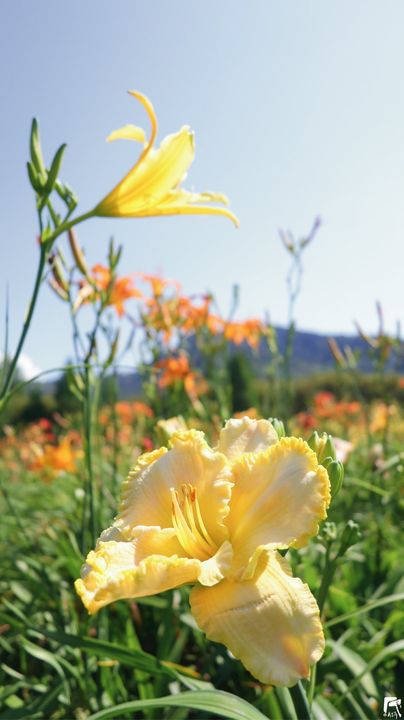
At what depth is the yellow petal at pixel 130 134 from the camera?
1.09m

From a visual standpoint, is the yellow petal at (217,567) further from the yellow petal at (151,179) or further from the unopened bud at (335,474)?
the yellow petal at (151,179)

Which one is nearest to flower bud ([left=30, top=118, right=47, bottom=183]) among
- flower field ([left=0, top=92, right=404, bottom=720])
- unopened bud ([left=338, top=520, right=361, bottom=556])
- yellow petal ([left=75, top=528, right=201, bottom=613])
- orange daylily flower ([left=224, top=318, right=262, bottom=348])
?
flower field ([left=0, top=92, right=404, bottom=720])

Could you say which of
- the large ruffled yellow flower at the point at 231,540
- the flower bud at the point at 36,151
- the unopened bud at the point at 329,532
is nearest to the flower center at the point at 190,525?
the large ruffled yellow flower at the point at 231,540

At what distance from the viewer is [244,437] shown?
73 cm

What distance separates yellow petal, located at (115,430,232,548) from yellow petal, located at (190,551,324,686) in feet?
0.27

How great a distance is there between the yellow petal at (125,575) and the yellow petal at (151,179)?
0.64 meters

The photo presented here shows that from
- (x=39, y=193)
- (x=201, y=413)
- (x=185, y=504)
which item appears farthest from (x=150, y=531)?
(x=201, y=413)

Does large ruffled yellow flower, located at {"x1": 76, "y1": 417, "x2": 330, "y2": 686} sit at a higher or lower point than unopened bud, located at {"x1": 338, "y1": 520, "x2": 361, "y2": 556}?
higher

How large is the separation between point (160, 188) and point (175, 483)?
575 millimetres

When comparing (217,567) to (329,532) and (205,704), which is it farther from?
(329,532)

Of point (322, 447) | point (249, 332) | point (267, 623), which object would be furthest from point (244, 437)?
point (249, 332)

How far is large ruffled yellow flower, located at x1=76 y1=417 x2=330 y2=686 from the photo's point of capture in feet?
1.82

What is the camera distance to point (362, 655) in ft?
4.13

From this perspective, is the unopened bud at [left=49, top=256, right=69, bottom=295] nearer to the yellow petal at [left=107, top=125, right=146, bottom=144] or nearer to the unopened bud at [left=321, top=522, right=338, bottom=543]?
the yellow petal at [left=107, top=125, right=146, bottom=144]
